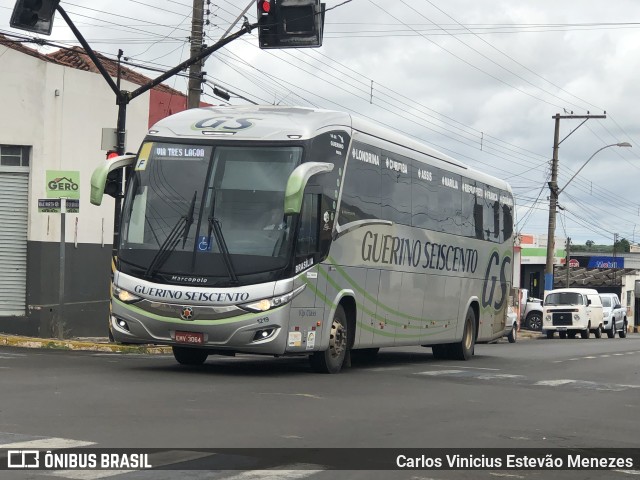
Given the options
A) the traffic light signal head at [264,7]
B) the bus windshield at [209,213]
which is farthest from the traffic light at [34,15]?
the bus windshield at [209,213]

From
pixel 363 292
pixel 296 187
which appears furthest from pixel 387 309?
pixel 296 187

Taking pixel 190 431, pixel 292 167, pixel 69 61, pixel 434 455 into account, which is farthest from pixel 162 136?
pixel 69 61

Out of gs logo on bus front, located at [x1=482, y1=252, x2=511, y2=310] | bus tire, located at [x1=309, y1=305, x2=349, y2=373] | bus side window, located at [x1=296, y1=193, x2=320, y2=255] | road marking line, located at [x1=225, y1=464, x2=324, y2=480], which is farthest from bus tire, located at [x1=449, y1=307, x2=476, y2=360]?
road marking line, located at [x1=225, y1=464, x2=324, y2=480]

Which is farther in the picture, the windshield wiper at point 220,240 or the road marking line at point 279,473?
the windshield wiper at point 220,240

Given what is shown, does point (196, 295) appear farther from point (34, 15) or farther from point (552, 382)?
point (34, 15)

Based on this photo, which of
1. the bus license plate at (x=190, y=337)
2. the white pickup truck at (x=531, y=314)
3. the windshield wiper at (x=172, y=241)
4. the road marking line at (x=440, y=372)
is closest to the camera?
the bus license plate at (x=190, y=337)

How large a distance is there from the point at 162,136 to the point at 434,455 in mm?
8486

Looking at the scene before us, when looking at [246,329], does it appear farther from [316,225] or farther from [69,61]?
[69,61]

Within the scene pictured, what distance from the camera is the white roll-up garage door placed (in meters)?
27.3

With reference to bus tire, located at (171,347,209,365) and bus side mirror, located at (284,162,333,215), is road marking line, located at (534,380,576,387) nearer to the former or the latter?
bus side mirror, located at (284,162,333,215)

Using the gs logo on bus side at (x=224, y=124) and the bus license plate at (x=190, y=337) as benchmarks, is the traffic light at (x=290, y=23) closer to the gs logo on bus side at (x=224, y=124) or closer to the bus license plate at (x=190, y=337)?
the gs logo on bus side at (x=224, y=124)

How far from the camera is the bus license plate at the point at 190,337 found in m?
15.4

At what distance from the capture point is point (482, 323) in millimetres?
24734

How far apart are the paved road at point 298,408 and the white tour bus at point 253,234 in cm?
69
